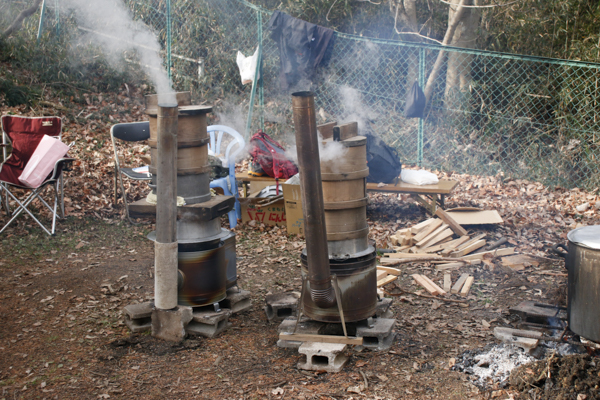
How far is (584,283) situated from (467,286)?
170 cm

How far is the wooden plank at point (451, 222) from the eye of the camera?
22.3 ft

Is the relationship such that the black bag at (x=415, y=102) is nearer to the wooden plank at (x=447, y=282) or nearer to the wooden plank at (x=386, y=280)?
the wooden plank at (x=447, y=282)

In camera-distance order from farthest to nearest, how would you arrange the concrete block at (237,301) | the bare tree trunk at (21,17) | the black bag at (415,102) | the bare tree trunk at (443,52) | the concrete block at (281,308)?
the bare tree trunk at (443,52) < the bare tree trunk at (21,17) < the black bag at (415,102) < the concrete block at (237,301) < the concrete block at (281,308)

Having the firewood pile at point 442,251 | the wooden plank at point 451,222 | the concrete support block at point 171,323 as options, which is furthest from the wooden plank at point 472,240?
the concrete support block at point 171,323

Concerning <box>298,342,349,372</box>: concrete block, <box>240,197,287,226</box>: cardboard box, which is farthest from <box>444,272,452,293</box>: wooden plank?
<box>240,197,287,226</box>: cardboard box

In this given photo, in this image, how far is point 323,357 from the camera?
374cm

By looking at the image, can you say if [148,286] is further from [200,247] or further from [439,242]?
[439,242]

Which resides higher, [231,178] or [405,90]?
[405,90]

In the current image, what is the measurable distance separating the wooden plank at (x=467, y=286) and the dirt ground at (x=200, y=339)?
0.12 m

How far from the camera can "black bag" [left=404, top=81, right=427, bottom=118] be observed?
28.7 ft

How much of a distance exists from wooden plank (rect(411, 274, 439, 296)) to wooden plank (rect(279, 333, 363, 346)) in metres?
1.55

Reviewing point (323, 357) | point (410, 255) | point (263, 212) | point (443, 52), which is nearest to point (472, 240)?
point (410, 255)

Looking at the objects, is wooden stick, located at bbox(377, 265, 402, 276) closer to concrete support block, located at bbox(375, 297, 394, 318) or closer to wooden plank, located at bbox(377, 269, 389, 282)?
wooden plank, located at bbox(377, 269, 389, 282)

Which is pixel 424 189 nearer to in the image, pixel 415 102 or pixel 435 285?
pixel 415 102
